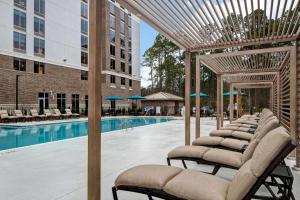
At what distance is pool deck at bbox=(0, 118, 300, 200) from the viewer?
134 inches

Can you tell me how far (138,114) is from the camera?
25.8m

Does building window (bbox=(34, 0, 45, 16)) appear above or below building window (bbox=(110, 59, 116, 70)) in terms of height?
above

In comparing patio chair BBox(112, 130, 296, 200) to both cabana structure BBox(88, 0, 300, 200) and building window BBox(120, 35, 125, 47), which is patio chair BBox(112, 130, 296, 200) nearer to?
cabana structure BBox(88, 0, 300, 200)

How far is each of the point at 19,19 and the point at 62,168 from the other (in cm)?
2024

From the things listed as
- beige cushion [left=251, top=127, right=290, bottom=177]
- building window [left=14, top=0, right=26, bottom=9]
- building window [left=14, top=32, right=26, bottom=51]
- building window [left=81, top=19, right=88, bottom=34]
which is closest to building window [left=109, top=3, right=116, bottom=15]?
building window [left=81, top=19, right=88, bottom=34]

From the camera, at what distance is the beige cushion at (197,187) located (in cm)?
215

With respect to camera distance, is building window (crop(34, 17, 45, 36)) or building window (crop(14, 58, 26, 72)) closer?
building window (crop(14, 58, 26, 72))

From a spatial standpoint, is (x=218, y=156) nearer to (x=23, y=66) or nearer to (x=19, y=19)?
(x=23, y=66)

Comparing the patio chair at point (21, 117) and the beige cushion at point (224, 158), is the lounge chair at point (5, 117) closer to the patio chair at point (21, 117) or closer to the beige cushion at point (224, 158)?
the patio chair at point (21, 117)

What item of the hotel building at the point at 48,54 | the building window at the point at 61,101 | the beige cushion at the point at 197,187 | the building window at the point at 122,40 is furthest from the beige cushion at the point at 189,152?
the building window at the point at 122,40

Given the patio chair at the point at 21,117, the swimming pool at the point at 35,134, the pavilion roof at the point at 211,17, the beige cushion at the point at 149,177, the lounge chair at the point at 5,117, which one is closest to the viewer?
the beige cushion at the point at 149,177

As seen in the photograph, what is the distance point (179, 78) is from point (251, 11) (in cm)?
3079

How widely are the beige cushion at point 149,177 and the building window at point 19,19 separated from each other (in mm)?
21824

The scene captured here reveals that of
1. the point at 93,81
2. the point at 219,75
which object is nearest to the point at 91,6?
the point at 93,81
